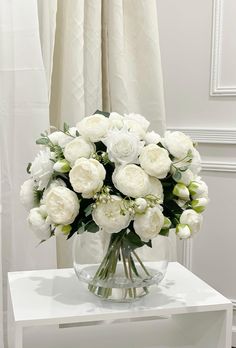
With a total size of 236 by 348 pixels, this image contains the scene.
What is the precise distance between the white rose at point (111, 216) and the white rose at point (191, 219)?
0.13 meters

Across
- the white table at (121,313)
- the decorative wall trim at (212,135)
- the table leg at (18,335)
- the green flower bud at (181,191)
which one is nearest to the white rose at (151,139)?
the green flower bud at (181,191)

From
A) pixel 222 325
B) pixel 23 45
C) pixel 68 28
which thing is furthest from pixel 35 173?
pixel 68 28

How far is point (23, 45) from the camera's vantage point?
64.8 inches

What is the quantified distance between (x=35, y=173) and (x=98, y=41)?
86 cm

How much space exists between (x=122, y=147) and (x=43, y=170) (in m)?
0.18

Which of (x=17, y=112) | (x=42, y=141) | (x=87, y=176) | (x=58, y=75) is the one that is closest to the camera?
(x=87, y=176)

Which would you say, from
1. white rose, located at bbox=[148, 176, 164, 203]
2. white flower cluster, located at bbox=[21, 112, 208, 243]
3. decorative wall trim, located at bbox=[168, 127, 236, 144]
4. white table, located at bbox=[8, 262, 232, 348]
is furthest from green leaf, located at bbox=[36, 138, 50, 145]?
decorative wall trim, located at bbox=[168, 127, 236, 144]

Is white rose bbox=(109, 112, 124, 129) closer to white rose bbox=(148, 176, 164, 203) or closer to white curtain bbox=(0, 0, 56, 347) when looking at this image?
white rose bbox=(148, 176, 164, 203)

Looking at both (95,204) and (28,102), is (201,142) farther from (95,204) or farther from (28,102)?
(95,204)

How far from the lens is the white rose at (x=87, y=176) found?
40.9 inches

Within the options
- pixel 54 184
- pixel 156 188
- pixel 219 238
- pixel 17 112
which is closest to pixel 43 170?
pixel 54 184

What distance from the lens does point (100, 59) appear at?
1875mm

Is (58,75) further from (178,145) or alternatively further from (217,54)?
(178,145)

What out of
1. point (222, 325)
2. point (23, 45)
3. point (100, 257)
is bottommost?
point (222, 325)
